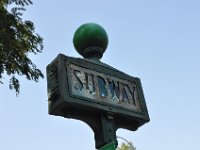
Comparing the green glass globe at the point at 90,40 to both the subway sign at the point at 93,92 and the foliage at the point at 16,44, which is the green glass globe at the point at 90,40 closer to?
the subway sign at the point at 93,92

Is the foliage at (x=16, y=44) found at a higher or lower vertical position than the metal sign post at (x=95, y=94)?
higher

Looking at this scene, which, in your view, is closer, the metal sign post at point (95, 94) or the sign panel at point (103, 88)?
the metal sign post at point (95, 94)

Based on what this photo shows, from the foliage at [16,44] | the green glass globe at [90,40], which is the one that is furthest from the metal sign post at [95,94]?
the foliage at [16,44]

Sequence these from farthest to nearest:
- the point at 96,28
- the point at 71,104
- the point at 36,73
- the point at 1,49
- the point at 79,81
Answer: the point at 36,73 → the point at 1,49 → the point at 96,28 → the point at 79,81 → the point at 71,104

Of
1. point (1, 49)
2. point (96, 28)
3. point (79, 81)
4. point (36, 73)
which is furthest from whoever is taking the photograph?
point (36, 73)

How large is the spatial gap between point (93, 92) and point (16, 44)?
271 inches

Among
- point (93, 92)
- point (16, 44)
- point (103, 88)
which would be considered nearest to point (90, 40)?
point (103, 88)

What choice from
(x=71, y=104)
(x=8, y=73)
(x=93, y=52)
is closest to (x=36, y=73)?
(x=8, y=73)

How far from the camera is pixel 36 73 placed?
34.9ft

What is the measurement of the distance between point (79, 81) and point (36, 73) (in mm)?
7155

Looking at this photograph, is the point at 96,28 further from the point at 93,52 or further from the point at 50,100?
the point at 50,100

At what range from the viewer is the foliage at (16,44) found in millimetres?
10070

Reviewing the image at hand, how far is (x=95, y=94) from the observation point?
146 inches

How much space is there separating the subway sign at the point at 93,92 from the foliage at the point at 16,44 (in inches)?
250
